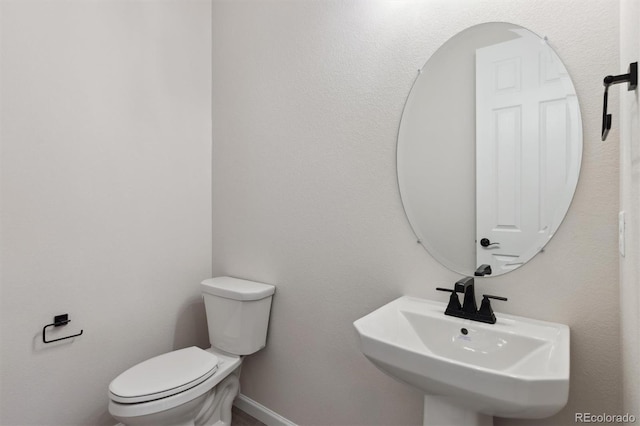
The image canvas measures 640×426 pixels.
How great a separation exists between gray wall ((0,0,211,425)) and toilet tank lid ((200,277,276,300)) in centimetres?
32

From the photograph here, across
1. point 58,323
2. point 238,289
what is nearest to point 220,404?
point 238,289

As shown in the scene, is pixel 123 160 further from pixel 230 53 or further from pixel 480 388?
pixel 480 388

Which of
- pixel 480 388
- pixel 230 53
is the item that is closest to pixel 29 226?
pixel 230 53

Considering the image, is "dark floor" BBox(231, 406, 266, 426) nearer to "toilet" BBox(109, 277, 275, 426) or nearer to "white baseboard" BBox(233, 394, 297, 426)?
"white baseboard" BBox(233, 394, 297, 426)

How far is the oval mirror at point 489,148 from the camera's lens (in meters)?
1.15

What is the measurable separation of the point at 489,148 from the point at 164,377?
1715mm

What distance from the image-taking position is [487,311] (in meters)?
1.19

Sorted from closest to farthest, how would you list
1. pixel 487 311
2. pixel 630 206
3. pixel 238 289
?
pixel 630 206 < pixel 487 311 < pixel 238 289

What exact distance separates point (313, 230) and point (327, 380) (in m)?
0.76

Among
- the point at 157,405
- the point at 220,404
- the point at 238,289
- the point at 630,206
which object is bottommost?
the point at 220,404

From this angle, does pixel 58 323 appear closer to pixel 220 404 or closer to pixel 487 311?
pixel 220 404

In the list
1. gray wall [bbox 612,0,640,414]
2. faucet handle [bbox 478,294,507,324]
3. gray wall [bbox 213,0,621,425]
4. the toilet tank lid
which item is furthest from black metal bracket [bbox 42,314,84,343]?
gray wall [bbox 612,0,640,414]

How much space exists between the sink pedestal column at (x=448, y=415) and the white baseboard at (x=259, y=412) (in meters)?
1.02

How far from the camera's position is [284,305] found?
6.23 ft
